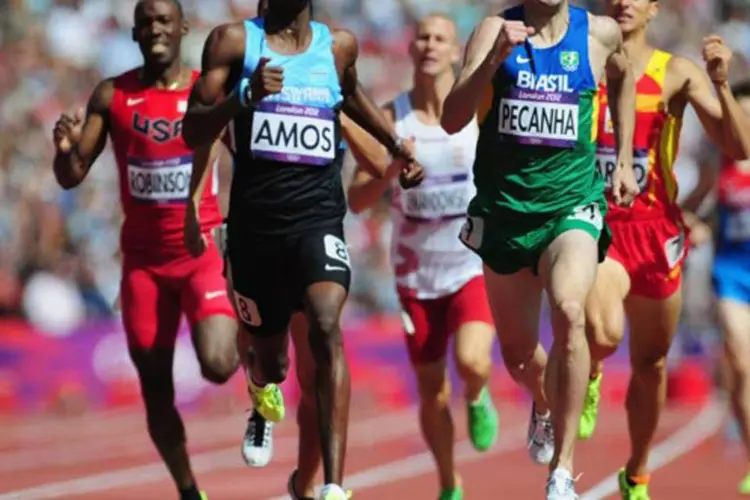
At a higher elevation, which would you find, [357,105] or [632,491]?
[357,105]

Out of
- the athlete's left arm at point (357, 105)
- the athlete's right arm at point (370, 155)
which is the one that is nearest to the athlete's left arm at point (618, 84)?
the athlete's left arm at point (357, 105)

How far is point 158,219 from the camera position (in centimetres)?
1069

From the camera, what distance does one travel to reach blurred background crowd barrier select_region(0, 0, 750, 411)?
20.3m

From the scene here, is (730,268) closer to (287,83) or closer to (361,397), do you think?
(287,83)

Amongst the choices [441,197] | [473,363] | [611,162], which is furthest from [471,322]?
[611,162]

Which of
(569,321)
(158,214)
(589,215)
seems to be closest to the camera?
(569,321)

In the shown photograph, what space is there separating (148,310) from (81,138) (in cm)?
97

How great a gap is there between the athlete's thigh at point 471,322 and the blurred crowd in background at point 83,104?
8.17m

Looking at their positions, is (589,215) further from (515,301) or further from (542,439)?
(542,439)

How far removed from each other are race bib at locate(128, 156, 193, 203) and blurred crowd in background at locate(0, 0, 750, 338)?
931 centimetres

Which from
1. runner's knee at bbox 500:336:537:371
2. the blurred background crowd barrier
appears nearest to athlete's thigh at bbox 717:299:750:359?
runner's knee at bbox 500:336:537:371

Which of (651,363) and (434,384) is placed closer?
(651,363)

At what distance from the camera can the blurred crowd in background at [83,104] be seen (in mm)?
20734

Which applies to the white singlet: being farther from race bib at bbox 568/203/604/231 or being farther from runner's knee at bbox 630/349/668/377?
race bib at bbox 568/203/604/231
